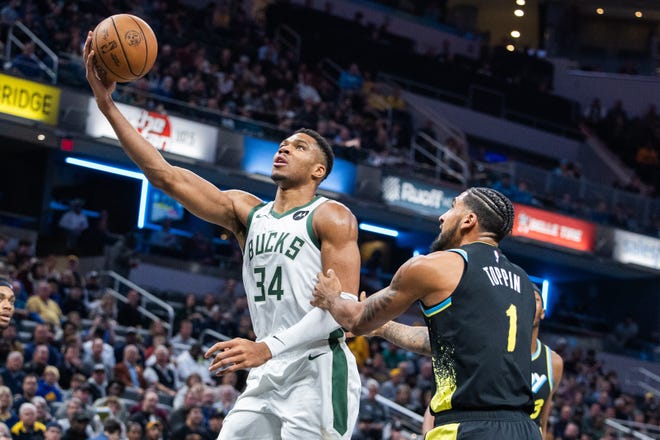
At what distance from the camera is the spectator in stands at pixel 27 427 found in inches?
459

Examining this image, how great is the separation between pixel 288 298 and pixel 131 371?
9.15 m

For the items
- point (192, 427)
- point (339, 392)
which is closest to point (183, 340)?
point (192, 427)

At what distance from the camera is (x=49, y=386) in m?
13.2

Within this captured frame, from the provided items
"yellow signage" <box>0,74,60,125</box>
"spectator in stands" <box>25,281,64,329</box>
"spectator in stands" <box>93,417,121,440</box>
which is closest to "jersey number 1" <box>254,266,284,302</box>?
"spectator in stands" <box>93,417,121,440</box>

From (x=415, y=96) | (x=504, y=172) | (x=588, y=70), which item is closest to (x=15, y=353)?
(x=504, y=172)

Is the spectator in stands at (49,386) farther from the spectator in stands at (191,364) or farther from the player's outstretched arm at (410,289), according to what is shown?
the player's outstretched arm at (410,289)

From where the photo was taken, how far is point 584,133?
34500 millimetres

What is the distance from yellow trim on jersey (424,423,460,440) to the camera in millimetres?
5213

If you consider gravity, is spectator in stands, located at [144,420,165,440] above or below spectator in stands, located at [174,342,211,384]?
below

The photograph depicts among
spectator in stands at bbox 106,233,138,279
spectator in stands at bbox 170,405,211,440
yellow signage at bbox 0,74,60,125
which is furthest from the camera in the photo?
spectator in stands at bbox 106,233,138,279

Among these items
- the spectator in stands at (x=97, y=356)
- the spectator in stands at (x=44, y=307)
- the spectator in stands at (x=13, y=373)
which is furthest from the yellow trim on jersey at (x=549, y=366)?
A: the spectator in stands at (x=44, y=307)

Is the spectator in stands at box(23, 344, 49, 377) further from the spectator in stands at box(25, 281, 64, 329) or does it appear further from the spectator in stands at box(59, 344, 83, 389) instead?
the spectator in stands at box(25, 281, 64, 329)

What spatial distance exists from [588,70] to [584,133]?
460 centimetres

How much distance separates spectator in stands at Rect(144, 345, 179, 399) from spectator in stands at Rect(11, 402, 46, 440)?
3163mm
